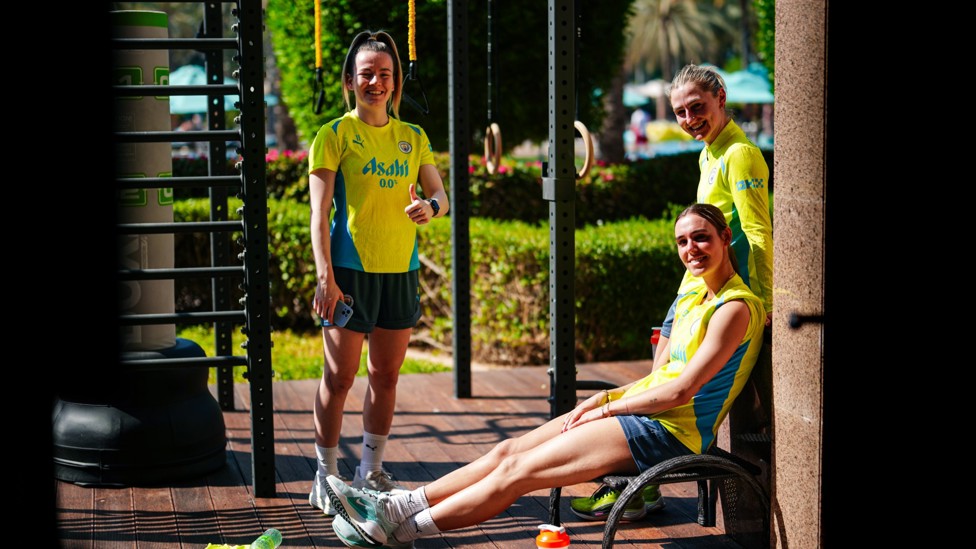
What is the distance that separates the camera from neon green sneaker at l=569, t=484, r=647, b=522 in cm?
422

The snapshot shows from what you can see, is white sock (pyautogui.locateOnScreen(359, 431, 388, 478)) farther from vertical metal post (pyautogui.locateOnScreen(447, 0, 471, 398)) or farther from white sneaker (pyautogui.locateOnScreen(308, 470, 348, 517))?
vertical metal post (pyautogui.locateOnScreen(447, 0, 471, 398))

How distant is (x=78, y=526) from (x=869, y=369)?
127 inches

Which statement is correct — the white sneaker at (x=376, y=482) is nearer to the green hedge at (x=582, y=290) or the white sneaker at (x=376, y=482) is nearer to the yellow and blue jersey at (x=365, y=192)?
the yellow and blue jersey at (x=365, y=192)

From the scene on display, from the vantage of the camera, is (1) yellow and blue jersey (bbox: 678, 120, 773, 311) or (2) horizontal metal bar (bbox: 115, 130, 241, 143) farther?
(2) horizontal metal bar (bbox: 115, 130, 241, 143)

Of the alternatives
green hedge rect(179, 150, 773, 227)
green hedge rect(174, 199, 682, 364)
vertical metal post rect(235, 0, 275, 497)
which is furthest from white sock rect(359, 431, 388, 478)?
green hedge rect(179, 150, 773, 227)

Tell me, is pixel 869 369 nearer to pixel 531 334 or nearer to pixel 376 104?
pixel 376 104

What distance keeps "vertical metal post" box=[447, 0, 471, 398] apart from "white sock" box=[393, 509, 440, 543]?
2.60 meters

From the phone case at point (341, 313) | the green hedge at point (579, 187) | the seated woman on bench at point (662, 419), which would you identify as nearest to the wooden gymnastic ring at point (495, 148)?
the phone case at point (341, 313)

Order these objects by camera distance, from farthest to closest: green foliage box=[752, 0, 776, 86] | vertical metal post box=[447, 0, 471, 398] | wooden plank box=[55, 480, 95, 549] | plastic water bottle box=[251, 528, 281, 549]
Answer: green foliage box=[752, 0, 776, 86], vertical metal post box=[447, 0, 471, 398], wooden plank box=[55, 480, 95, 549], plastic water bottle box=[251, 528, 281, 549]

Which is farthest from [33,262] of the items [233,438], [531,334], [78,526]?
[531,334]

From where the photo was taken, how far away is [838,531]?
3.02m

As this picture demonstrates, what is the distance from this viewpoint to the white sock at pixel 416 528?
3693 mm

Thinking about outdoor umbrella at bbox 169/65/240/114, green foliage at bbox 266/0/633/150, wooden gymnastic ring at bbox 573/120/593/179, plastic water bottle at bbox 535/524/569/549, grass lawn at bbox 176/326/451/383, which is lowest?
grass lawn at bbox 176/326/451/383

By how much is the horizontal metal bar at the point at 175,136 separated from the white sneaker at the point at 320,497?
1.56 metres
